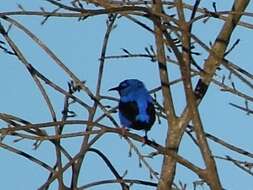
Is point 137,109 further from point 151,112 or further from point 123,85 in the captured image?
point 123,85

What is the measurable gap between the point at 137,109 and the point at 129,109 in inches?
2.0

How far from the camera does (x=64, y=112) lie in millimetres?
4703

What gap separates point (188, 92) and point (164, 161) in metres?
0.65

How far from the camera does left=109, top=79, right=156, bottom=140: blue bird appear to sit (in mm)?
4961

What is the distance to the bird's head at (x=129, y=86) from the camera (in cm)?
553

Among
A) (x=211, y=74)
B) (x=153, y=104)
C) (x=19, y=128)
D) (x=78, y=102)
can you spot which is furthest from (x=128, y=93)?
(x=19, y=128)

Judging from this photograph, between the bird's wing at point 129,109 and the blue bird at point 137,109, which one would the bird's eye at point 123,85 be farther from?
the bird's wing at point 129,109

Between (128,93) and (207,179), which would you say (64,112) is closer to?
(128,93)

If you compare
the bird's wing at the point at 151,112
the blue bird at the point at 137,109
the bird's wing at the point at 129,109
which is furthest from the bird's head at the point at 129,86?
the bird's wing at the point at 151,112

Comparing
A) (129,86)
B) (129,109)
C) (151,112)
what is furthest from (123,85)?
(151,112)

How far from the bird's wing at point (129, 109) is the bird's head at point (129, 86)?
0.73 ft

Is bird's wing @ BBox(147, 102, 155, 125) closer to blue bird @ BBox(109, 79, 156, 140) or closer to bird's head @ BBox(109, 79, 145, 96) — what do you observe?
blue bird @ BBox(109, 79, 156, 140)

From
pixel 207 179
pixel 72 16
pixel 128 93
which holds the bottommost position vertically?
pixel 207 179

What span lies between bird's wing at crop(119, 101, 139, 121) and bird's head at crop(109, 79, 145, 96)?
223 millimetres
